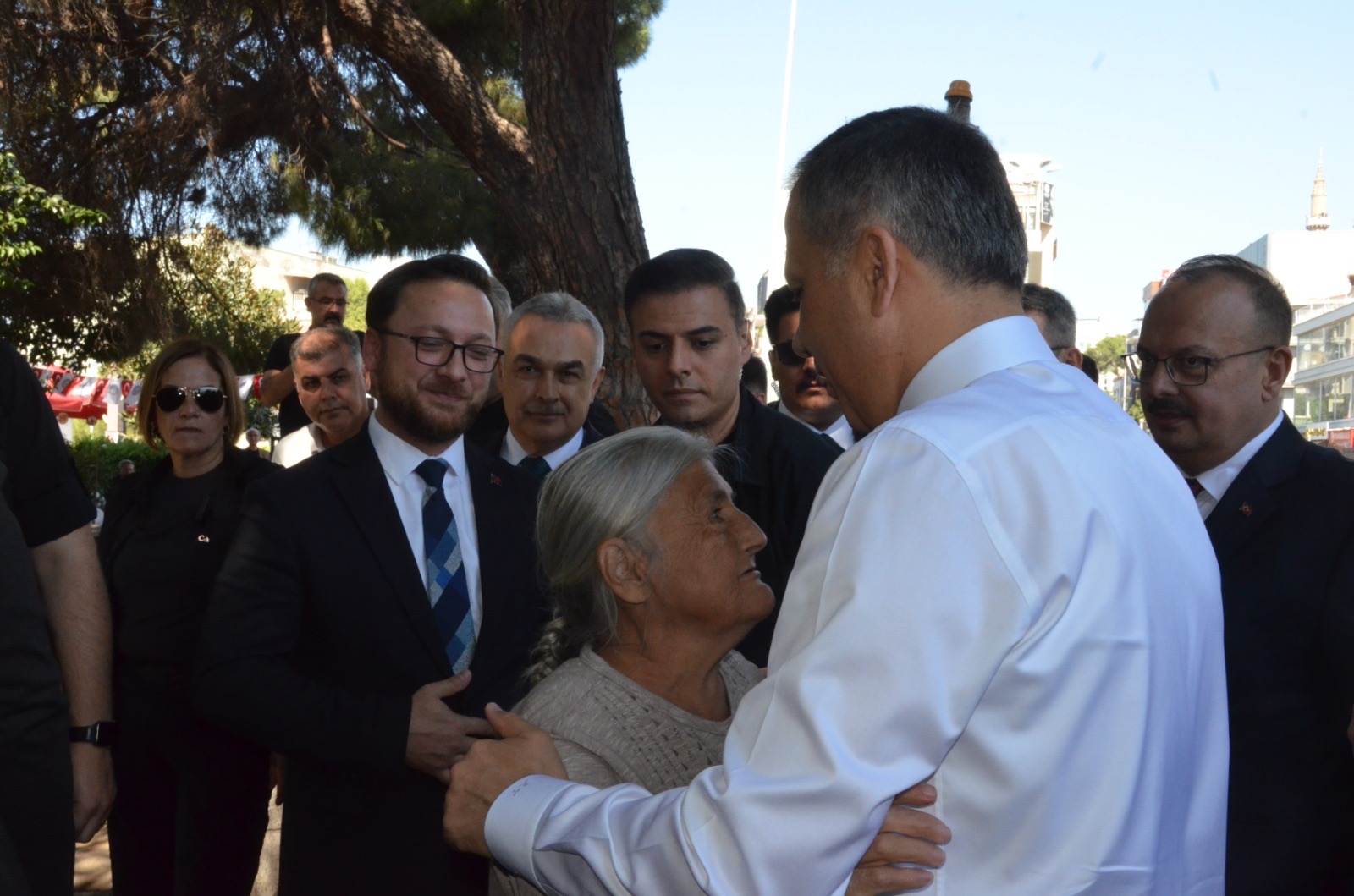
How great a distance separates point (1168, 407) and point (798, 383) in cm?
219

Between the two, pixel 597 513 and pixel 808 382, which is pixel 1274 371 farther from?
pixel 808 382

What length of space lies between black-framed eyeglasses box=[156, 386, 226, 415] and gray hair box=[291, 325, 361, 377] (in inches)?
24.8

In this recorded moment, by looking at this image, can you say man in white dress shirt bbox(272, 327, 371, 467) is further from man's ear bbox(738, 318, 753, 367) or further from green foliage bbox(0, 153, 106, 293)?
green foliage bbox(0, 153, 106, 293)

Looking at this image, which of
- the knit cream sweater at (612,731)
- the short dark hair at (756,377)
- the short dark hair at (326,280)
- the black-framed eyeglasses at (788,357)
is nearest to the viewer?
the knit cream sweater at (612,731)

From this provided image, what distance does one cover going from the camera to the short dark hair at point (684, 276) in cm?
356

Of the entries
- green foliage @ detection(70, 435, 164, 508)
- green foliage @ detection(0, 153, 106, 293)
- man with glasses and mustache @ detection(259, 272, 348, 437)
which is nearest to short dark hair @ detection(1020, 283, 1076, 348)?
man with glasses and mustache @ detection(259, 272, 348, 437)

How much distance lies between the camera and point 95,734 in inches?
109

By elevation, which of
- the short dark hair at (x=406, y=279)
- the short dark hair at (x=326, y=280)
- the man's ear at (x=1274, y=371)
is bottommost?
the man's ear at (x=1274, y=371)

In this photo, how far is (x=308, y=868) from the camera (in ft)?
8.86

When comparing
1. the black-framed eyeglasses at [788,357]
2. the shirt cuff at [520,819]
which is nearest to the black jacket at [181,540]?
the black-framed eyeglasses at [788,357]

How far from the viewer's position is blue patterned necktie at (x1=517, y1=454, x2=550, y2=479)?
385 cm

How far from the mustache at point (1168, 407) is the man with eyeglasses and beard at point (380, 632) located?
160 cm

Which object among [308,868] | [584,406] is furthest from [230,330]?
[308,868]

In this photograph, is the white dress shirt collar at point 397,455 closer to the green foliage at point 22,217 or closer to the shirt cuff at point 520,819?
the shirt cuff at point 520,819
